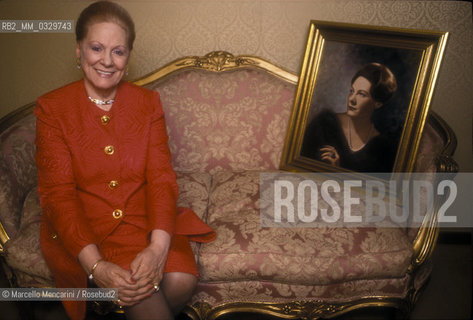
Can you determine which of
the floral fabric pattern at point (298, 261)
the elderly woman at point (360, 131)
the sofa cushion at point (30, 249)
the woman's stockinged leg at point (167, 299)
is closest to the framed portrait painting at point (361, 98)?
the elderly woman at point (360, 131)

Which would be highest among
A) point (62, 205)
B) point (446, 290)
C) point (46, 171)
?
point (46, 171)

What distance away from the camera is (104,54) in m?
1.41

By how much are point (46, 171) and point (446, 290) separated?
7.79 ft

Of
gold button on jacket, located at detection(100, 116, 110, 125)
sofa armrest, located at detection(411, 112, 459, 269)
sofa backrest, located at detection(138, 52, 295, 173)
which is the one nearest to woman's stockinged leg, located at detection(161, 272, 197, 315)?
gold button on jacket, located at detection(100, 116, 110, 125)

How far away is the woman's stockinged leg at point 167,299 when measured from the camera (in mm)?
1291

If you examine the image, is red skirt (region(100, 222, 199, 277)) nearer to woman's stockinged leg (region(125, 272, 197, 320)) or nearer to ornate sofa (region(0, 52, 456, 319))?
woman's stockinged leg (region(125, 272, 197, 320))

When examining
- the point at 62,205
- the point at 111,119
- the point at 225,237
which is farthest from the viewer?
the point at 225,237

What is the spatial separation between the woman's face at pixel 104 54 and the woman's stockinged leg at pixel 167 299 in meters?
0.88

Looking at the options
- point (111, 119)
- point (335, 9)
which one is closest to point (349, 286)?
point (111, 119)

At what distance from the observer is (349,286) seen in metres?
1.67

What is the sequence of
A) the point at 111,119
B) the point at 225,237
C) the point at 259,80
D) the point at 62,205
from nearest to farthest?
1. the point at 62,205
2. the point at 111,119
3. the point at 225,237
4. the point at 259,80

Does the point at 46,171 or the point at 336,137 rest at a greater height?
the point at 336,137

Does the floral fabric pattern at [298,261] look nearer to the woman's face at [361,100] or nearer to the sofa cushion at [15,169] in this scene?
the woman's face at [361,100]

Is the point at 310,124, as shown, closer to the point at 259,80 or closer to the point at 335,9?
the point at 259,80
